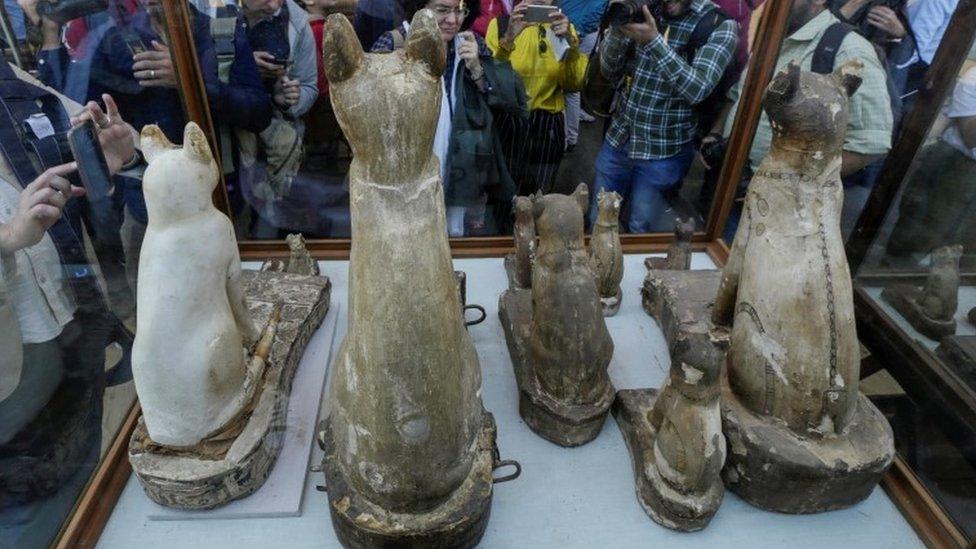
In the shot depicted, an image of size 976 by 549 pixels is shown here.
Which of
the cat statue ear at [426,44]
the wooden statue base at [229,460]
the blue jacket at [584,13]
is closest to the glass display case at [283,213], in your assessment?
the wooden statue base at [229,460]

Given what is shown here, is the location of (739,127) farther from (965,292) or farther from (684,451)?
(684,451)

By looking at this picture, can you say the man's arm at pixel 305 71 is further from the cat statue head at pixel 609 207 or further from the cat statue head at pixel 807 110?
the cat statue head at pixel 807 110

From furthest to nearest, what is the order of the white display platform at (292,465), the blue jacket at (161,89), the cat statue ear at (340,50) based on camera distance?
1. the blue jacket at (161,89)
2. the white display platform at (292,465)
3. the cat statue ear at (340,50)

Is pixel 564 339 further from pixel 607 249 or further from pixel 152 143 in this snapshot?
pixel 152 143

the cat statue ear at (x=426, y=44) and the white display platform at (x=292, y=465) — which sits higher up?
the cat statue ear at (x=426, y=44)

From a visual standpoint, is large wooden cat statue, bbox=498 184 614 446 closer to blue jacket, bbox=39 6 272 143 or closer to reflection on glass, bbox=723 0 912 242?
reflection on glass, bbox=723 0 912 242

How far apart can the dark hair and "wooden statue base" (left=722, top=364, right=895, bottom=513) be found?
1697mm

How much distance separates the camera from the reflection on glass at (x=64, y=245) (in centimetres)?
145

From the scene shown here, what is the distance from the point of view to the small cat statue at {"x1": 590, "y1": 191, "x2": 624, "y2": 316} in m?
2.20

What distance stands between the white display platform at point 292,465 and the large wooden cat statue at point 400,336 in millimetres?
221

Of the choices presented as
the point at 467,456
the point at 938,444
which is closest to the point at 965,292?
the point at 938,444

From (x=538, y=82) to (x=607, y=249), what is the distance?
80cm

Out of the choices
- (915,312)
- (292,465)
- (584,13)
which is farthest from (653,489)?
(584,13)

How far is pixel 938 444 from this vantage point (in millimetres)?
1799
